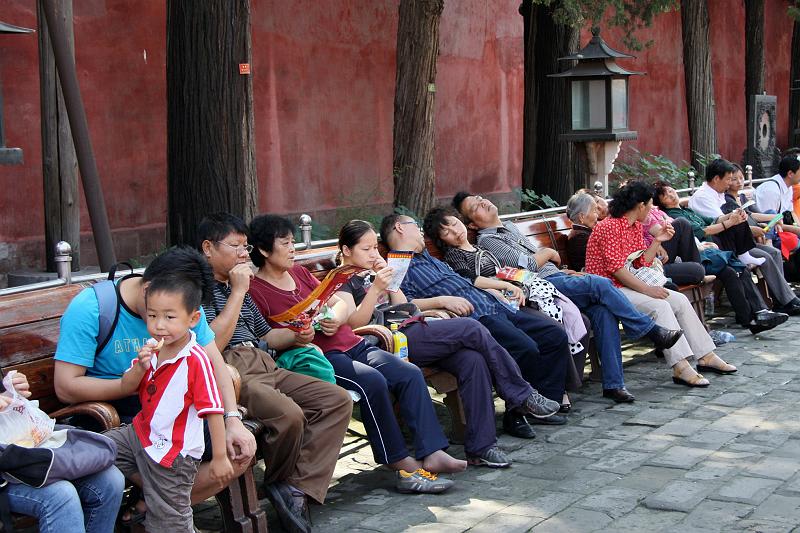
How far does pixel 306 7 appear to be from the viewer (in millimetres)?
14258

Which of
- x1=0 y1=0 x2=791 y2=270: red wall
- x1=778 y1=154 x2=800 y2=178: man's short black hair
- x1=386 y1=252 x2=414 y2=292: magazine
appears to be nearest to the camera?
x1=386 y1=252 x2=414 y2=292: magazine

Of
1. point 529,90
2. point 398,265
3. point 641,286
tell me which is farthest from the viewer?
point 529,90

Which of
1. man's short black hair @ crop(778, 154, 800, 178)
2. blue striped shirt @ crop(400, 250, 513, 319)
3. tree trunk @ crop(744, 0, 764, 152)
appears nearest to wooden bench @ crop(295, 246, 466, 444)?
blue striped shirt @ crop(400, 250, 513, 319)

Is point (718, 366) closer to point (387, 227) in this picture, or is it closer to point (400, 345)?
point (387, 227)

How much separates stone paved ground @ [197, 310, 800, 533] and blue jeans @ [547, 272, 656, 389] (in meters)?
0.32

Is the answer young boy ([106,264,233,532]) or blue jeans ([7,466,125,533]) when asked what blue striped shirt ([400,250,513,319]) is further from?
blue jeans ([7,466,125,533])

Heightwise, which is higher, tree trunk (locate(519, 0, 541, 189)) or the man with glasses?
tree trunk (locate(519, 0, 541, 189))

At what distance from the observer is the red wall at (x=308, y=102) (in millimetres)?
11164

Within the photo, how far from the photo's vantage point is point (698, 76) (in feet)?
54.1

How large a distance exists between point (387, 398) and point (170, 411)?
4.57ft

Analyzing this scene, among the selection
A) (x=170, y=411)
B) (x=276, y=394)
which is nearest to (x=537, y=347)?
(x=276, y=394)

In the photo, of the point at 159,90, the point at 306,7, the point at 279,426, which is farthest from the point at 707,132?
the point at 279,426

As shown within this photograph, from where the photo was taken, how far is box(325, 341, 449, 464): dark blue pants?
5176 mm

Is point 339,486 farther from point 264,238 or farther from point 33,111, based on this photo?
point 33,111
